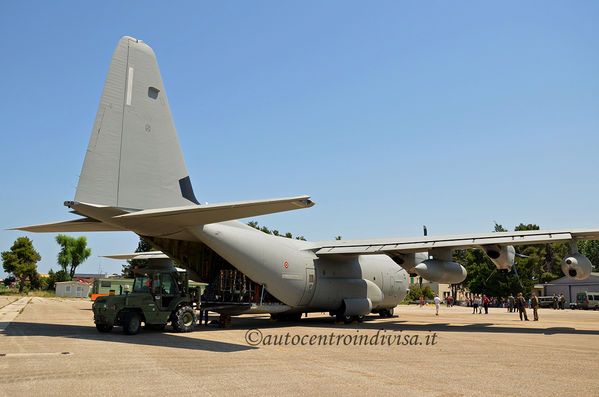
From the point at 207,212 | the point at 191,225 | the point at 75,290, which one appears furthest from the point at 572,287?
the point at 75,290

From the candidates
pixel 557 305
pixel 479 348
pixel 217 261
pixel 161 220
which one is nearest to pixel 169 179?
pixel 161 220

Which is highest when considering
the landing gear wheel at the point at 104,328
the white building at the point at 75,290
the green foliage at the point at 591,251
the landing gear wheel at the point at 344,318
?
the green foliage at the point at 591,251

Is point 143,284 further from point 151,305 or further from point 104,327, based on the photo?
point 104,327

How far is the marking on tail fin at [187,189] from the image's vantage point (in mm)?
15586

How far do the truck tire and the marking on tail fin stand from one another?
3.61m

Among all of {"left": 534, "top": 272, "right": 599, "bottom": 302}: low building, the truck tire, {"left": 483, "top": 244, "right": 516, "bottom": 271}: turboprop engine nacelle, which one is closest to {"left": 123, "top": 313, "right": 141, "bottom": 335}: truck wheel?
the truck tire

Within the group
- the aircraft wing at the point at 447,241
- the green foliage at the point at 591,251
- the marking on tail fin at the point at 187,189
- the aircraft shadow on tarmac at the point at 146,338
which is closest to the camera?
the aircraft shadow on tarmac at the point at 146,338

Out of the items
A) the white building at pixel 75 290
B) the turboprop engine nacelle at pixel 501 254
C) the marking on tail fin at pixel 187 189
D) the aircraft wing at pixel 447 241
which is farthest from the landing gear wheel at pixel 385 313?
the white building at pixel 75 290

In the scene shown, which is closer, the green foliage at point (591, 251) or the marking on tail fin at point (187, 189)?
the marking on tail fin at point (187, 189)

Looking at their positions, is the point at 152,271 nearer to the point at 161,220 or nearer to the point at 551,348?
the point at 161,220

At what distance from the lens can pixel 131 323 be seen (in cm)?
1368

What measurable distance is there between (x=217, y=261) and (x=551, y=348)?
11811 mm

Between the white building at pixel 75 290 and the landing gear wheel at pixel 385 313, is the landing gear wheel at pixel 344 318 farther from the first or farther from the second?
the white building at pixel 75 290

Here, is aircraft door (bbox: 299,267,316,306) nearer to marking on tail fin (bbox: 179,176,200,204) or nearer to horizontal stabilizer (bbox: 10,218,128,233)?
marking on tail fin (bbox: 179,176,200,204)
